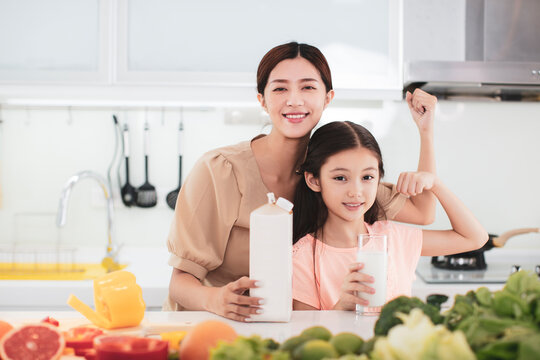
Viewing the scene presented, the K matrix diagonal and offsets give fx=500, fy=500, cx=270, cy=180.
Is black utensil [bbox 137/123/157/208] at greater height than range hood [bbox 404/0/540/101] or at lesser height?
lesser

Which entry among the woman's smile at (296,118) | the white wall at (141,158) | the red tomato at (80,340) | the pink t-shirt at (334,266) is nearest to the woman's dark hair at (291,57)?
the woman's smile at (296,118)

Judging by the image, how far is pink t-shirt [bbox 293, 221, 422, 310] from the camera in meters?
1.23

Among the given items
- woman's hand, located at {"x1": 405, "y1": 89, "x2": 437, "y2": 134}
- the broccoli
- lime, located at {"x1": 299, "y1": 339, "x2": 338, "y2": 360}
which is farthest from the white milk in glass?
woman's hand, located at {"x1": 405, "y1": 89, "x2": 437, "y2": 134}

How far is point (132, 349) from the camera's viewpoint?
0.63 metres

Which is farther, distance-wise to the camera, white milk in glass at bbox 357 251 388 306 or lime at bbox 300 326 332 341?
white milk in glass at bbox 357 251 388 306

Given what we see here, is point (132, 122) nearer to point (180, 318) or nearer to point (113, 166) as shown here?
point (113, 166)

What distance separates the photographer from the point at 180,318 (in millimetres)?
968

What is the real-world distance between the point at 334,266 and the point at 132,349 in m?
0.73

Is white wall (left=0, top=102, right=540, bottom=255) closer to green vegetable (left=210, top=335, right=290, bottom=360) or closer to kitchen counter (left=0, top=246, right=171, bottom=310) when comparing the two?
kitchen counter (left=0, top=246, right=171, bottom=310)

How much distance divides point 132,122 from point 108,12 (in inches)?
21.9

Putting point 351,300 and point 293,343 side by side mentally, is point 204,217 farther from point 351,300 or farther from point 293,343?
point 293,343

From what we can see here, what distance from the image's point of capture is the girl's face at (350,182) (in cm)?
121

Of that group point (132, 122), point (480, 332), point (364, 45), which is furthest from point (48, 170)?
point (480, 332)

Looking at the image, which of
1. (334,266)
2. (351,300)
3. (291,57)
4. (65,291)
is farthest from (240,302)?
(65,291)
